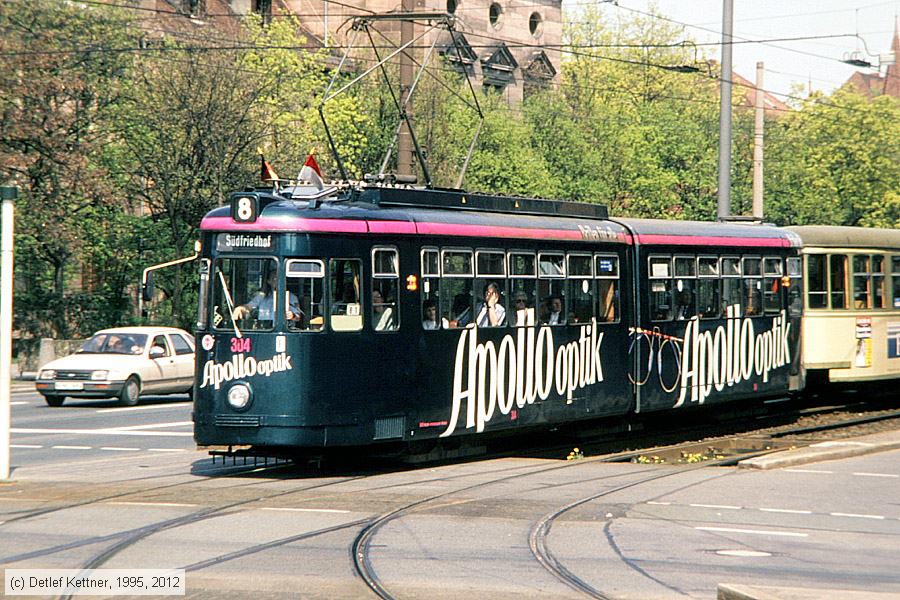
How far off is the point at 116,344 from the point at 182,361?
1.49 meters

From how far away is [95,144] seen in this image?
44250mm

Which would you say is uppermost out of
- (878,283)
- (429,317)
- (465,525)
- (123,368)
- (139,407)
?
(878,283)

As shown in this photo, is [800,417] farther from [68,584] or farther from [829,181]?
[829,181]

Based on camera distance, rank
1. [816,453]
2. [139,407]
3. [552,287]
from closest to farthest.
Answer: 1. [816,453]
2. [552,287]
3. [139,407]

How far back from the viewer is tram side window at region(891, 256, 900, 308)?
27.9 m

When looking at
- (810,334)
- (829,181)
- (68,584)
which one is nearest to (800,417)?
(810,334)

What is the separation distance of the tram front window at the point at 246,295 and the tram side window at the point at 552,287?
4.17 metres

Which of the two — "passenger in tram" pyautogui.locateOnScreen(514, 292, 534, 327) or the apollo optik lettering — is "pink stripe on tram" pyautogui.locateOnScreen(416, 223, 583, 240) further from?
the apollo optik lettering

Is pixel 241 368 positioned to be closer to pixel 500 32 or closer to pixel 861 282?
pixel 861 282

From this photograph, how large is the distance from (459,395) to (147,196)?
29.2 metres

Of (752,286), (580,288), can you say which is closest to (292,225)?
(580,288)

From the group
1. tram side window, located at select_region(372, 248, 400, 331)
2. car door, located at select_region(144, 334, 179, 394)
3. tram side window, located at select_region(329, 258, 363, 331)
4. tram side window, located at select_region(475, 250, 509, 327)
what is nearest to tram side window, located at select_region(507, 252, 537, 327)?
tram side window, located at select_region(475, 250, 509, 327)

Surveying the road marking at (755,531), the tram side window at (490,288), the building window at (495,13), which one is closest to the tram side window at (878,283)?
the tram side window at (490,288)

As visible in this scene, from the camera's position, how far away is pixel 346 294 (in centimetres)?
1606
